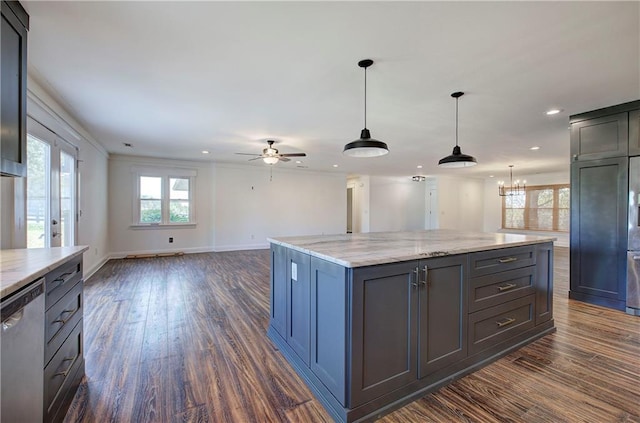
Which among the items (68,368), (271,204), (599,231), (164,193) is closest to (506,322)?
(599,231)

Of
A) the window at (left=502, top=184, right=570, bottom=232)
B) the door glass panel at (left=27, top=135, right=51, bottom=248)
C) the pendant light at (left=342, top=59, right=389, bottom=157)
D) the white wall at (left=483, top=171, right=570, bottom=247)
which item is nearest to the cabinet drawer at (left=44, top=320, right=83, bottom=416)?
the door glass panel at (left=27, top=135, right=51, bottom=248)

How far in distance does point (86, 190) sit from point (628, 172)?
25.8 feet

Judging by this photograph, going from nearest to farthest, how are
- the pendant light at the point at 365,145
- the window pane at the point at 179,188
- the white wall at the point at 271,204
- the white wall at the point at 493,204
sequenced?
the pendant light at the point at 365,145 < the window pane at the point at 179,188 < the white wall at the point at 271,204 < the white wall at the point at 493,204

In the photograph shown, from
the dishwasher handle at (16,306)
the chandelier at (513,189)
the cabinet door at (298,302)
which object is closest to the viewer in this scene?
the dishwasher handle at (16,306)

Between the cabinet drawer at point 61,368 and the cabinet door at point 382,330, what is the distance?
1.59 metres

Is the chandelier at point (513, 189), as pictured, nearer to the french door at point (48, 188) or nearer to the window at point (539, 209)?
the window at point (539, 209)

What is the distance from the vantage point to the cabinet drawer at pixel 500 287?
2.20 m

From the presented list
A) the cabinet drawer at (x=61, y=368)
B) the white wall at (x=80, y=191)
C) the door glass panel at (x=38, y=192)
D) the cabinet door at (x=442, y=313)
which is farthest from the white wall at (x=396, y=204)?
the cabinet drawer at (x=61, y=368)

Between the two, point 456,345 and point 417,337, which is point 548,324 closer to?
point 456,345

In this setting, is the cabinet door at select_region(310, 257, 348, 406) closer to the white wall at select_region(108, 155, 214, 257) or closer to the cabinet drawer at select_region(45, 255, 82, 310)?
the cabinet drawer at select_region(45, 255, 82, 310)

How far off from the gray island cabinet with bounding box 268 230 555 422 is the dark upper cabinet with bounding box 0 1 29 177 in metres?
1.77

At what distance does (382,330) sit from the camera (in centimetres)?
175

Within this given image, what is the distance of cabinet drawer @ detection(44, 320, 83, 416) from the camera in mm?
1463

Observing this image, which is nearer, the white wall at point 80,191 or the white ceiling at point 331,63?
the white ceiling at point 331,63
